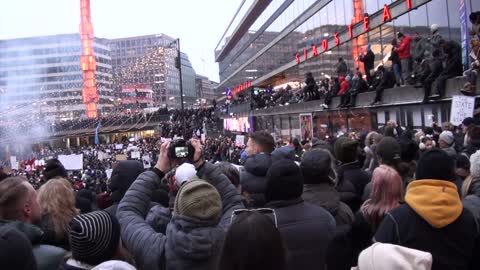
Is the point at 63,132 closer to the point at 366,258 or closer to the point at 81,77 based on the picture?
the point at 81,77

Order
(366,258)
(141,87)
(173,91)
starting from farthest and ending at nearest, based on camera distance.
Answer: (173,91), (141,87), (366,258)

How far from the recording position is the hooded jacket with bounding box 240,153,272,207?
225 inches

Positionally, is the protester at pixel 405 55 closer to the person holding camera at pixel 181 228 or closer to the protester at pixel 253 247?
the person holding camera at pixel 181 228

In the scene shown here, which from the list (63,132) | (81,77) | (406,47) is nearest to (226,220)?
(406,47)

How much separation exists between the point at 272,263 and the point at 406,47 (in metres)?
14.5

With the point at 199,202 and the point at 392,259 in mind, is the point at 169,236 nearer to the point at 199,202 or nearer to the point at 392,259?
the point at 199,202

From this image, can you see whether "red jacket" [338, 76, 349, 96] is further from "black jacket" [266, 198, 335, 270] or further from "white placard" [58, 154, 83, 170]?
"black jacket" [266, 198, 335, 270]

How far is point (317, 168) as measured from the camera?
4480 mm

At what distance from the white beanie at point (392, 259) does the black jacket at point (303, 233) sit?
1392 millimetres

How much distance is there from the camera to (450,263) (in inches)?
128

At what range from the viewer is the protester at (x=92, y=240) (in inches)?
115

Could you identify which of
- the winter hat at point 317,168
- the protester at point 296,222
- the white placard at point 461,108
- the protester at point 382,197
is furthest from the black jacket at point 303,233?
the white placard at point 461,108

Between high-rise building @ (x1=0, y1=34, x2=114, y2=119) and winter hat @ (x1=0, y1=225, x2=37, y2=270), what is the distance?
102m

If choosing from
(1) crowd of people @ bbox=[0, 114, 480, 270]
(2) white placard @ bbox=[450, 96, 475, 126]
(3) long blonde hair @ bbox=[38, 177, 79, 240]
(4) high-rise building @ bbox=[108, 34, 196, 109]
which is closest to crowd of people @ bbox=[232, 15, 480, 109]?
(2) white placard @ bbox=[450, 96, 475, 126]
